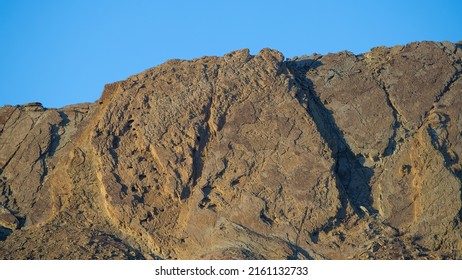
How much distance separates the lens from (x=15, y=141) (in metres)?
38.5

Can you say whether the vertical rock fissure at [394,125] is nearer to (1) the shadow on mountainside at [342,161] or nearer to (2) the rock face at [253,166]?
(2) the rock face at [253,166]

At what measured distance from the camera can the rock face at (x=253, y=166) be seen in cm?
3419

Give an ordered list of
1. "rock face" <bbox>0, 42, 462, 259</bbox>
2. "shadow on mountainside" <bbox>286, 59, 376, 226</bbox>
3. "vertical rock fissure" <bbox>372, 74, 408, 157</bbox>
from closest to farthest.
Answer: "rock face" <bbox>0, 42, 462, 259</bbox>, "shadow on mountainside" <bbox>286, 59, 376, 226</bbox>, "vertical rock fissure" <bbox>372, 74, 408, 157</bbox>

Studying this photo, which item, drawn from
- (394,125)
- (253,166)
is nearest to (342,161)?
(394,125)

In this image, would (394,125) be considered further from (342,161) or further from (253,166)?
(253,166)

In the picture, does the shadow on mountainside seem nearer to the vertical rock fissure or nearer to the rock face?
the rock face

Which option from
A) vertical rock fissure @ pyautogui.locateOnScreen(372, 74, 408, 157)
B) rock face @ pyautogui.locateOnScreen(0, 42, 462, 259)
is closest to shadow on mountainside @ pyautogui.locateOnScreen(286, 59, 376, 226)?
rock face @ pyautogui.locateOnScreen(0, 42, 462, 259)

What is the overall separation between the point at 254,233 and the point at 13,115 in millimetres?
10056

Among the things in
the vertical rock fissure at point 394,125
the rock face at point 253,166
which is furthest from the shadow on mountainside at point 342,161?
the vertical rock fissure at point 394,125

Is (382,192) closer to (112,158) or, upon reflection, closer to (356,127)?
(356,127)

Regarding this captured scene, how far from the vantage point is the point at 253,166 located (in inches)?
1379

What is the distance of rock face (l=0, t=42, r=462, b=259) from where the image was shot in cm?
3419

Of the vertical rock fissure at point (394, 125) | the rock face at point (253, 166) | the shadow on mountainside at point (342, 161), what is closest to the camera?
the rock face at point (253, 166)

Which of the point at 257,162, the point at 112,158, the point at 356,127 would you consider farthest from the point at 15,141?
the point at 356,127
